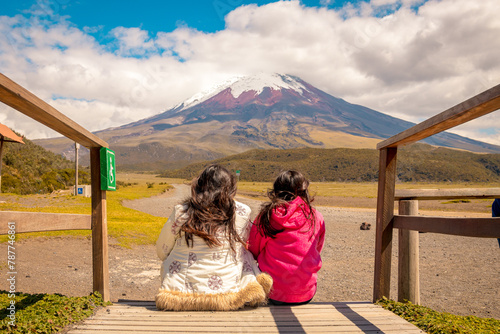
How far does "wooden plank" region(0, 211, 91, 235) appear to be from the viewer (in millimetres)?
2566

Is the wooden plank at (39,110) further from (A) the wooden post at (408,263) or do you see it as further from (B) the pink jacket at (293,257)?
(A) the wooden post at (408,263)

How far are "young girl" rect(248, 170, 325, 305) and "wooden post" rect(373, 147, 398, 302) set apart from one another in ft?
2.05

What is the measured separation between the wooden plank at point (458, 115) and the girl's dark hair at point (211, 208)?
142 cm

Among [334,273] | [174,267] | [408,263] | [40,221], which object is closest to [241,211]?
[174,267]

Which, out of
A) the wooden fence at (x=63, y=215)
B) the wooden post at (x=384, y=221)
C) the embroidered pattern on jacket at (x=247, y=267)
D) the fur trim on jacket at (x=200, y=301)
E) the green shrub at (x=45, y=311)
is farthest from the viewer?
the wooden post at (x=384, y=221)

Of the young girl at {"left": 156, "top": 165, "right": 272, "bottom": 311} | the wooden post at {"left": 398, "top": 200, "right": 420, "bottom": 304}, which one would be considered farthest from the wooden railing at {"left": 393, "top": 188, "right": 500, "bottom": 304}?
the young girl at {"left": 156, "top": 165, "right": 272, "bottom": 311}

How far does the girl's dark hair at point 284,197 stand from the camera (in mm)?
3166

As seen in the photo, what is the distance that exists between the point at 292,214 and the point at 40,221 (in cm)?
195

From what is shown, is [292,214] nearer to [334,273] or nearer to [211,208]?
[211,208]

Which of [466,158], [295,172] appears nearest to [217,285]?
[295,172]

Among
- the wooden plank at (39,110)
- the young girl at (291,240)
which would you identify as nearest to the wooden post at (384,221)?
the young girl at (291,240)

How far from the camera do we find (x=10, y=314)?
2.70 m

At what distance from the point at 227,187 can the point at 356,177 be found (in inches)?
3382

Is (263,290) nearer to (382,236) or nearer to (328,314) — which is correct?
(328,314)
